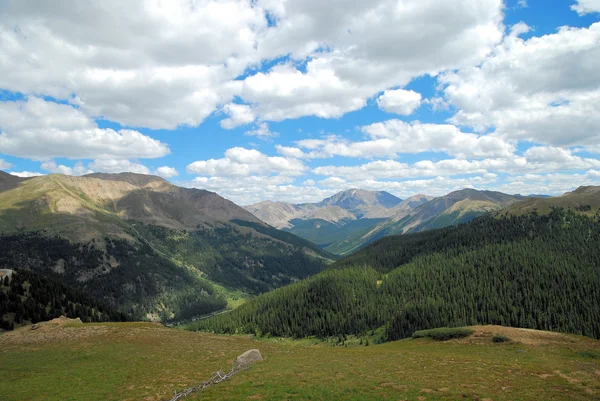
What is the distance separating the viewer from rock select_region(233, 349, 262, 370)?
4744 cm

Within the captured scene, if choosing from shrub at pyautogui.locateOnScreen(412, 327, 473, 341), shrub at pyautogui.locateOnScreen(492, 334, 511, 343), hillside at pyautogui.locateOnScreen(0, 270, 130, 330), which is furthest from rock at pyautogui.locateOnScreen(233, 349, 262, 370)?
hillside at pyautogui.locateOnScreen(0, 270, 130, 330)

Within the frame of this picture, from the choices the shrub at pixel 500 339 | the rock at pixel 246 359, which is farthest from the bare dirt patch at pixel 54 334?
the shrub at pixel 500 339

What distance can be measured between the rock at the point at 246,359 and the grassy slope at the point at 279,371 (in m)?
1.75

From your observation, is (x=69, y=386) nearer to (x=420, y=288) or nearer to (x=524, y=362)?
(x=524, y=362)

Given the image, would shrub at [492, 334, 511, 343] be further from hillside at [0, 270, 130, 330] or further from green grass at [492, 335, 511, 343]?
hillside at [0, 270, 130, 330]

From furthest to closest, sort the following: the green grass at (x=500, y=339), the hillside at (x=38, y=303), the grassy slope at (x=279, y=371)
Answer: the hillside at (x=38, y=303)
the green grass at (x=500, y=339)
the grassy slope at (x=279, y=371)

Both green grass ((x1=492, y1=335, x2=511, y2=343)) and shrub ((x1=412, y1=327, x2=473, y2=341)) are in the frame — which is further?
shrub ((x1=412, y1=327, x2=473, y2=341))

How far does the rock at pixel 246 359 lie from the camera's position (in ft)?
156

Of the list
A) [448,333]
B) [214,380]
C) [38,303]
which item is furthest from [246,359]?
[38,303]

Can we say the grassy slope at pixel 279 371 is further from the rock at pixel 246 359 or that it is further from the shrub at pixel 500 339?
the shrub at pixel 500 339

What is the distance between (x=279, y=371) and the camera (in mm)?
43625

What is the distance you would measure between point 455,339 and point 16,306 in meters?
132

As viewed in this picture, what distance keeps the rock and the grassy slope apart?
1.75 meters

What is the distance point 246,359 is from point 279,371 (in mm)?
8380
